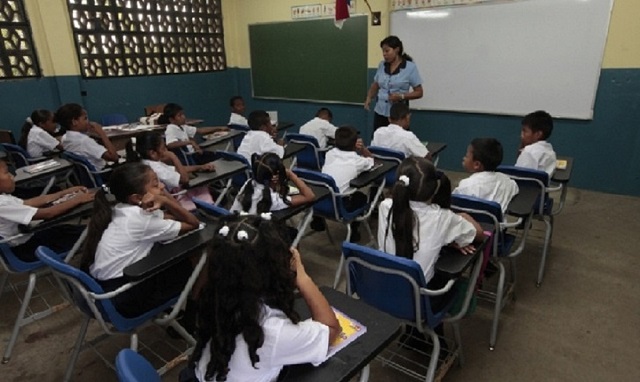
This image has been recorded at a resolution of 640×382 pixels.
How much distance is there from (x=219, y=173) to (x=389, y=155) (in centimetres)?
134

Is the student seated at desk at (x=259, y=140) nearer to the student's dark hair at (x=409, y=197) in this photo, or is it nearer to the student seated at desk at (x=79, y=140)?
the student seated at desk at (x=79, y=140)

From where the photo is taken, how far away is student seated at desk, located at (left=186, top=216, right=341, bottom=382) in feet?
3.11

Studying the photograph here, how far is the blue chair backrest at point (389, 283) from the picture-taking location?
143 centimetres

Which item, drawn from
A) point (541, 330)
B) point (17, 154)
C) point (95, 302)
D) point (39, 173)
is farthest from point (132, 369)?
point (17, 154)

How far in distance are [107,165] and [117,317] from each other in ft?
7.95

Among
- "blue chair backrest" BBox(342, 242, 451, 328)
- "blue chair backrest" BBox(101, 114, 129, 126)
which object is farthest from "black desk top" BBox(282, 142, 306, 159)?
"blue chair backrest" BBox(101, 114, 129, 126)

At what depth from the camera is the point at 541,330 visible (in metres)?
2.18

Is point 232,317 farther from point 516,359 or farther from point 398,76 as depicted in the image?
point 398,76

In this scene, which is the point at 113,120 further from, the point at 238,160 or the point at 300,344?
the point at 300,344

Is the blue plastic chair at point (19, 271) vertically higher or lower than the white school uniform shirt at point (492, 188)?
lower

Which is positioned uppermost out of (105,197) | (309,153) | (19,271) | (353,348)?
(105,197)

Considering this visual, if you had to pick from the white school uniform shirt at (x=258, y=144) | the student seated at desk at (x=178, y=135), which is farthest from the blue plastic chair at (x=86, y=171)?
the white school uniform shirt at (x=258, y=144)

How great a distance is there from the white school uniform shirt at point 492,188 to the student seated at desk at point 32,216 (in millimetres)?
2140

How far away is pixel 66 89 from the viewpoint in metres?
5.05
